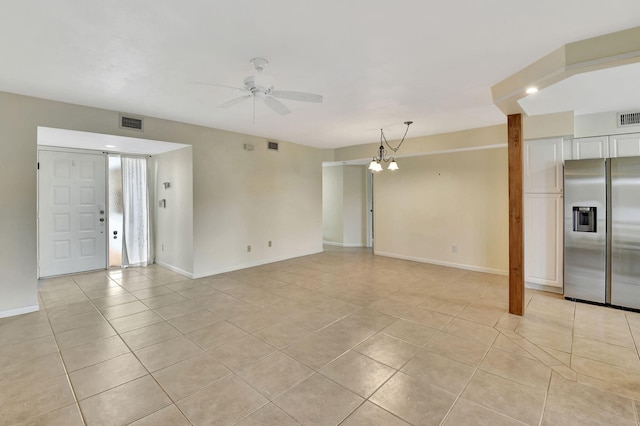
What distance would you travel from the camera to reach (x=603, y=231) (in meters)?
3.82

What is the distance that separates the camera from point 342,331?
3.13 metres

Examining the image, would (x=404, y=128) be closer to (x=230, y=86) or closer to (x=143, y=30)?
(x=230, y=86)

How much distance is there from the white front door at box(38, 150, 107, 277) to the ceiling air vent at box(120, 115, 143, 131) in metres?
2.05

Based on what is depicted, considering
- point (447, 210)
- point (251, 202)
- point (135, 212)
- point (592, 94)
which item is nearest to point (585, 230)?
point (592, 94)

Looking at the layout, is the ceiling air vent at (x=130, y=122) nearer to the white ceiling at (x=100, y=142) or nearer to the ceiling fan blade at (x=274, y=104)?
the white ceiling at (x=100, y=142)

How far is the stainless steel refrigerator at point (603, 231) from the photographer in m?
3.65

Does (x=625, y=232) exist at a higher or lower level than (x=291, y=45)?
lower

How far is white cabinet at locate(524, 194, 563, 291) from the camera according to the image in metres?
4.31

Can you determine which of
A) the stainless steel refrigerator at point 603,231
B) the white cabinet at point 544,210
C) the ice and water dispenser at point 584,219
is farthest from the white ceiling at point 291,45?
the ice and water dispenser at point 584,219

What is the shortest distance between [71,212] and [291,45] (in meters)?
5.57

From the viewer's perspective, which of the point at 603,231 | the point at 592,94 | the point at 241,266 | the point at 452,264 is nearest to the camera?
the point at 592,94

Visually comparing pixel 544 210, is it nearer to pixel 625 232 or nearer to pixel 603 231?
pixel 603 231

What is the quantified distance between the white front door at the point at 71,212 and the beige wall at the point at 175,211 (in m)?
0.96

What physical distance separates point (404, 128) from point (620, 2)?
132 inches
